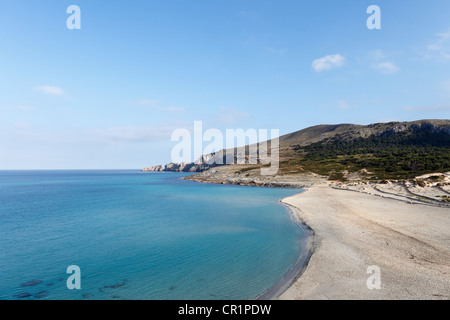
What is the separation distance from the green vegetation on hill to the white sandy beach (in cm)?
5740

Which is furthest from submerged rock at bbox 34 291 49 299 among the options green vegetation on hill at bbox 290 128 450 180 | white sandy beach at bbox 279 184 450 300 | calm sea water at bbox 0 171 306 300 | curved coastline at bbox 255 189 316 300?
green vegetation on hill at bbox 290 128 450 180

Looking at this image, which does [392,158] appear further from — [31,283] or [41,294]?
[31,283]

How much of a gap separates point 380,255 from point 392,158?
109 m

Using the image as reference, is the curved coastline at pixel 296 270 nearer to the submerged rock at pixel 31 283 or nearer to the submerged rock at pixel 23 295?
the submerged rock at pixel 23 295

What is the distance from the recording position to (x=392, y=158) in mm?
106438

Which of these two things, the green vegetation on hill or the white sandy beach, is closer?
the white sandy beach

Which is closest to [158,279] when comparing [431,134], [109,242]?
[109,242]

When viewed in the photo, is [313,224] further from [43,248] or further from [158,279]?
[43,248]

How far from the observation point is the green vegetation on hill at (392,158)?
84.5 meters

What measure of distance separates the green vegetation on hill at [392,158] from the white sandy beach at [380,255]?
188 ft

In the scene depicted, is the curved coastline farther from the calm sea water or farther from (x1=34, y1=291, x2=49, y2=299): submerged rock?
(x1=34, y1=291, x2=49, y2=299): submerged rock

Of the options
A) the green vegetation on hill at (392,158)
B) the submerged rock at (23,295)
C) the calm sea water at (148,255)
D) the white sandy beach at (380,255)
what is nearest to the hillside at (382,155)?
the green vegetation on hill at (392,158)

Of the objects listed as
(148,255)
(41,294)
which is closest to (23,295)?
(41,294)

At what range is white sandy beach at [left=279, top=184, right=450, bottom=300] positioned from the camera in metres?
13.3
